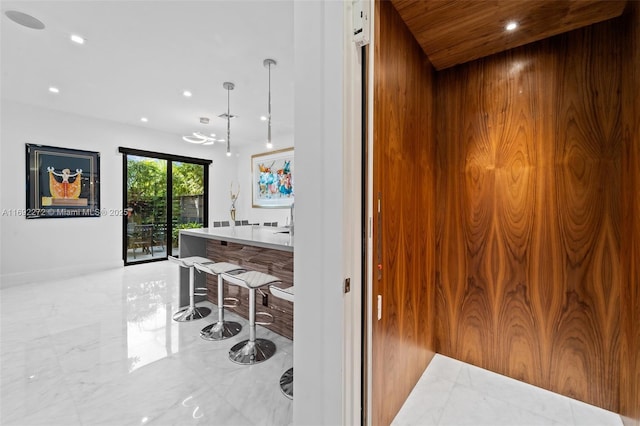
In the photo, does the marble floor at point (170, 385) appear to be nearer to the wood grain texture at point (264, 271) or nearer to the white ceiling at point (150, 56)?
the wood grain texture at point (264, 271)

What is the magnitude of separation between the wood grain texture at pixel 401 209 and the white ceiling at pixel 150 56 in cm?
126

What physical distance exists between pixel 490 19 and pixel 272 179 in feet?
17.0

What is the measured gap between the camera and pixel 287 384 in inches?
74.0

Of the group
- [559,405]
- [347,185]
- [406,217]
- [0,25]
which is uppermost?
[0,25]

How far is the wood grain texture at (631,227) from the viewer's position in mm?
1347

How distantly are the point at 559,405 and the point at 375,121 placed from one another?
6.81ft

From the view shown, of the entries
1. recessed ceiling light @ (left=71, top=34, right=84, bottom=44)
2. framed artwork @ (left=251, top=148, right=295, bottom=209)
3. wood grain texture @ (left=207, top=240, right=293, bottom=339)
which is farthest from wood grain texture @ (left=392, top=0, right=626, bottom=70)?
framed artwork @ (left=251, top=148, right=295, bottom=209)

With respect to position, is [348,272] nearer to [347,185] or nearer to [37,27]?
[347,185]

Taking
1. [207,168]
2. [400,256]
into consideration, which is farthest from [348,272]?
[207,168]

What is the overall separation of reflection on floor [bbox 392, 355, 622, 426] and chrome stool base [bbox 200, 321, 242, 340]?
5.38 feet

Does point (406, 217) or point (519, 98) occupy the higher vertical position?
point (519, 98)

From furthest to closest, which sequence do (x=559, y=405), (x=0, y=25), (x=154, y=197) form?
(x=154, y=197), (x=0, y=25), (x=559, y=405)

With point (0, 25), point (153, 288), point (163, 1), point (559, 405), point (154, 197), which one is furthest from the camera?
point (154, 197)

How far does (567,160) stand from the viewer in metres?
1.72
